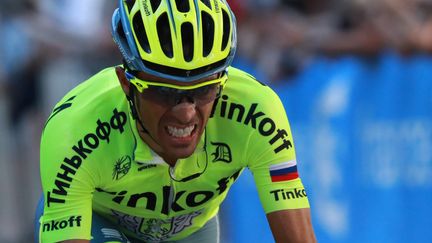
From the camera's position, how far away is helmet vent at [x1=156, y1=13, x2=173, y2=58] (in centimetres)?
489

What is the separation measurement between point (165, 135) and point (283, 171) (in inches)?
26.3

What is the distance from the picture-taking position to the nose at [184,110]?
4.87 meters

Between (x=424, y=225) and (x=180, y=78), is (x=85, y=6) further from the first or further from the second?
(x=180, y=78)

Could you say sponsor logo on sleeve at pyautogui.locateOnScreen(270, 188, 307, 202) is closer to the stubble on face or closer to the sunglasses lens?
the stubble on face

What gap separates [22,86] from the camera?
10.1 metres

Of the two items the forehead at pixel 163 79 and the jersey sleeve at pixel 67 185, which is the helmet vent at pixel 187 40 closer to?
the forehead at pixel 163 79

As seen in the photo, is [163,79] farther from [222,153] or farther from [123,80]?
[222,153]

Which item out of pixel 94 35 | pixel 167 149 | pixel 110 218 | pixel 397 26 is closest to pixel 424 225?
pixel 397 26

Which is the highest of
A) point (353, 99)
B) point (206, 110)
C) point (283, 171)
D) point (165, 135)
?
point (206, 110)

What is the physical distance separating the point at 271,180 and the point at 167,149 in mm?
596

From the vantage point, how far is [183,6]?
4.99 m

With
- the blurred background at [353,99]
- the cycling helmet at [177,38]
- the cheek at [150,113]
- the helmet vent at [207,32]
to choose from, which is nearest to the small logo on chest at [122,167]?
the cheek at [150,113]

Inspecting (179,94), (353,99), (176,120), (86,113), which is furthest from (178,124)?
(353,99)

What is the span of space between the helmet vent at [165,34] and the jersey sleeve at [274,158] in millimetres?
643
